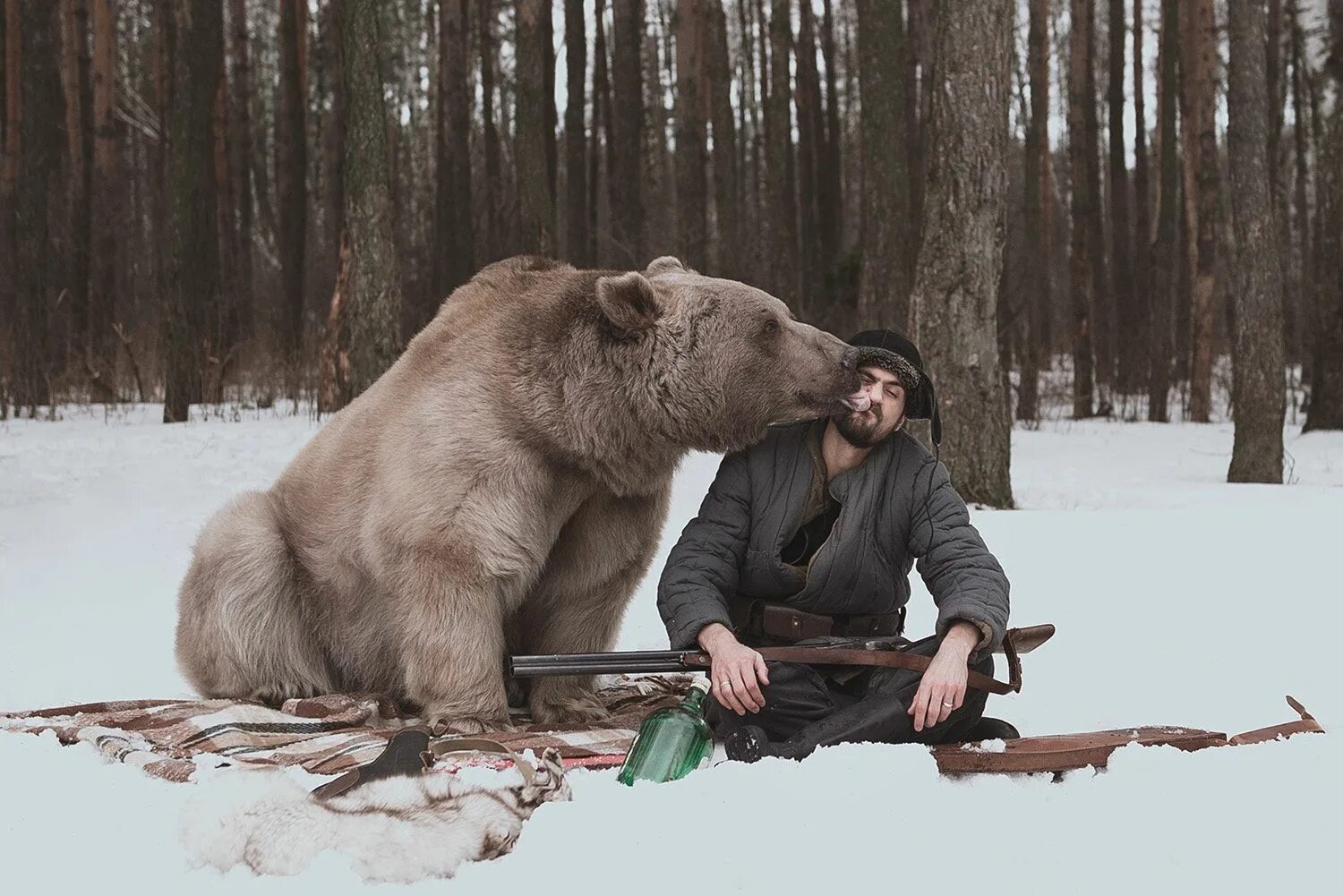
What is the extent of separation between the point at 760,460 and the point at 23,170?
545 inches

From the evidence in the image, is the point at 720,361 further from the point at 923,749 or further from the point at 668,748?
the point at 923,749

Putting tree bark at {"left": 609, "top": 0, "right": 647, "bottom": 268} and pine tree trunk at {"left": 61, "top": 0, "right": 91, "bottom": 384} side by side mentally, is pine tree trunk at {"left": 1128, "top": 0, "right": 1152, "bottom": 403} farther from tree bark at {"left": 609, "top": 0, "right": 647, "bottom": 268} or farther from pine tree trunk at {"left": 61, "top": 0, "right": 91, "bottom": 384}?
pine tree trunk at {"left": 61, "top": 0, "right": 91, "bottom": 384}

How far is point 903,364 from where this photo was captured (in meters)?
3.54

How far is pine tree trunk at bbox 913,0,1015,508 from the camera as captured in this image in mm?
7742

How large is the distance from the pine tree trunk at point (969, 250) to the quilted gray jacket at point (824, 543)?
170 inches

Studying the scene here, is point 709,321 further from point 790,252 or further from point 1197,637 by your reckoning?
point 790,252

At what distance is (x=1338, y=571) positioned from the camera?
220 inches

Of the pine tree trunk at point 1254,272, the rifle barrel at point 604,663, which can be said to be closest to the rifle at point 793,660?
the rifle barrel at point 604,663

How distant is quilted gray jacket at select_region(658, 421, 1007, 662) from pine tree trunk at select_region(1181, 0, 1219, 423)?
44.3 ft

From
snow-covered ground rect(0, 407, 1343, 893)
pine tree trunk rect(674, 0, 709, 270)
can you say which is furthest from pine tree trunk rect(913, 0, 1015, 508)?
pine tree trunk rect(674, 0, 709, 270)

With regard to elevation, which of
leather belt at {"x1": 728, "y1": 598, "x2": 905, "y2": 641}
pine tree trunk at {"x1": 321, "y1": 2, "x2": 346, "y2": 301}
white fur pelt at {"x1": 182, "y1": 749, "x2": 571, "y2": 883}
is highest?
pine tree trunk at {"x1": 321, "y1": 2, "x2": 346, "y2": 301}

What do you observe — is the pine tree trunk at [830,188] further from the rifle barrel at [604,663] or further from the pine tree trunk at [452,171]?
the rifle barrel at [604,663]

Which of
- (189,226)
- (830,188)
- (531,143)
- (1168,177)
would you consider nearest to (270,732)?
(189,226)

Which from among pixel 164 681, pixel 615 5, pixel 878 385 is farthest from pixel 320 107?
pixel 878 385
